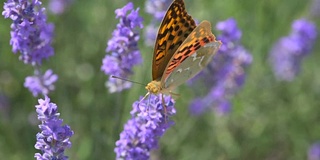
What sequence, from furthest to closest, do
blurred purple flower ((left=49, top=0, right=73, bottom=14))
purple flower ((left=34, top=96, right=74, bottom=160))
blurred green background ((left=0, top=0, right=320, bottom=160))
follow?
blurred purple flower ((left=49, top=0, right=73, bottom=14)) → blurred green background ((left=0, top=0, right=320, bottom=160)) → purple flower ((left=34, top=96, right=74, bottom=160))

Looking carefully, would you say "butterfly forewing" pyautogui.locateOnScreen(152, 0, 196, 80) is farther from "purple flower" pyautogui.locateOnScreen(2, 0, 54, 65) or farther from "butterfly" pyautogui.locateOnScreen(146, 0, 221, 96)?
"purple flower" pyautogui.locateOnScreen(2, 0, 54, 65)

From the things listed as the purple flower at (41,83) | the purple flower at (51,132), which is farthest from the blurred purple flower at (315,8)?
the purple flower at (51,132)

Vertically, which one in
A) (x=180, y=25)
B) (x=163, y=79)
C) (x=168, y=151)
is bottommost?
(x=163, y=79)

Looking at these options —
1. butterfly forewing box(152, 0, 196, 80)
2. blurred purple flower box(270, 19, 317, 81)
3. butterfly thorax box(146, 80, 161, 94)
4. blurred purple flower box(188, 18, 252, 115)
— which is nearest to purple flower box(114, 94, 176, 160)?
butterfly thorax box(146, 80, 161, 94)

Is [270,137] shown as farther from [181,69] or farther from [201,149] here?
[181,69]

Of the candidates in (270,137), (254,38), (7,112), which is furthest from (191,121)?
(7,112)

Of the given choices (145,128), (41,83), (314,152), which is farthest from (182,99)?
(145,128)

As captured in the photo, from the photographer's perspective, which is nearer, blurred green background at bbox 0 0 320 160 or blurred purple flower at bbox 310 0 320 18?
blurred green background at bbox 0 0 320 160
